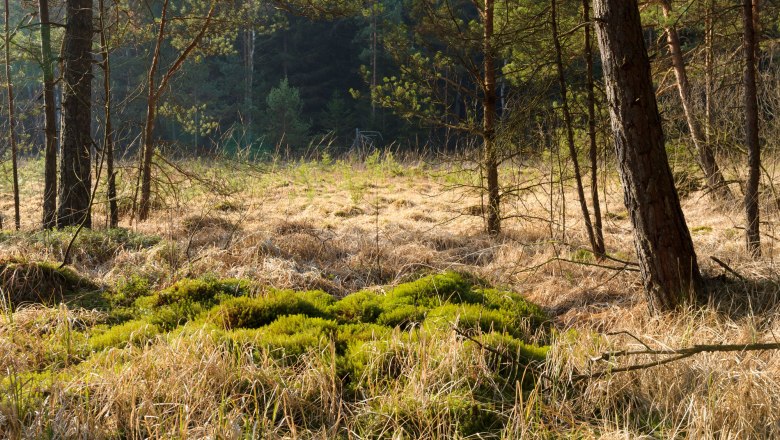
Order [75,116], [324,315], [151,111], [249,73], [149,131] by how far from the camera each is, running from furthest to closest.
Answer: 1. [249,73]
2. [151,111]
3. [149,131]
4. [75,116]
5. [324,315]

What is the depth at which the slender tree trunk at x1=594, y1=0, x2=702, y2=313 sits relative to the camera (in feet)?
14.1

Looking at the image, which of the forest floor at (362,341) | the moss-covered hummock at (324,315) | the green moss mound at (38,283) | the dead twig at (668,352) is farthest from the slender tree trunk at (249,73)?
the dead twig at (668,352)

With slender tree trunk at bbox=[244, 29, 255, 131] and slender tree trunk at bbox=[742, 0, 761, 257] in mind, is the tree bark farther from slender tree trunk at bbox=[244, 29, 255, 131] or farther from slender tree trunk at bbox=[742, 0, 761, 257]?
slender tree trunk at bbox=[244, 29, 255, 131]

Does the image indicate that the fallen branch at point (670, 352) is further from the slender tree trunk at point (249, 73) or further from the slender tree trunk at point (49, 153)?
the slender tree trunk at point (249, 73)

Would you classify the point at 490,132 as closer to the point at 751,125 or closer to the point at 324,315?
the point at 751,125

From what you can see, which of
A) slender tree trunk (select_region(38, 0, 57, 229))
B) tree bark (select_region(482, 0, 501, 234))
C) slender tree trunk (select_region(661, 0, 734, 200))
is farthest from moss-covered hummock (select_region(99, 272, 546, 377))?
slender tree trunk (select_region(661, 0, 734, 200))

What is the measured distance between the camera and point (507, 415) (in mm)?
3223

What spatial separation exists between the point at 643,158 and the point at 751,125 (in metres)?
1.81

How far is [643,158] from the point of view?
432 cm

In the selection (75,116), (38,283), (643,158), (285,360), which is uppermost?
(75,116)

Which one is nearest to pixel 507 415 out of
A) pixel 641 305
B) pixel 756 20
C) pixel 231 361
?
pixel 231 361

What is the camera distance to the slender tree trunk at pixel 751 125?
540 centimetres

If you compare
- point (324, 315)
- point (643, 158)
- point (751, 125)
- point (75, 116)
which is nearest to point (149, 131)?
point (75, 116)

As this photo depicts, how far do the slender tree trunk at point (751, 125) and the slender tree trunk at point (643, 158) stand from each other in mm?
1559
